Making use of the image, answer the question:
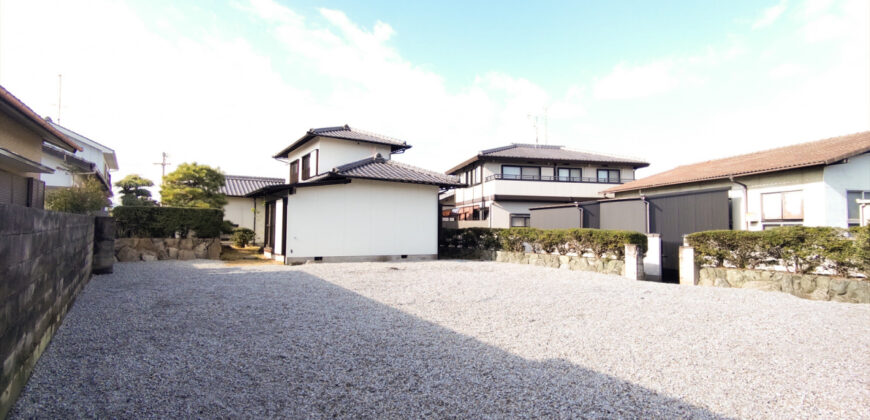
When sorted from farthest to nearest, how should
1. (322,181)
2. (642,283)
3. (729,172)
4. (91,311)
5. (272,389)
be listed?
(729,172) → (322,181) → (642,283) → (91,311) → (272,389)

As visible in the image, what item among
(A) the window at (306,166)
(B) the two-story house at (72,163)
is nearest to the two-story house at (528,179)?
(A) the window at (306,166)

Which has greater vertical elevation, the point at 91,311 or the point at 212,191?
the point at 212,191

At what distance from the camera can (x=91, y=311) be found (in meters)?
4.95

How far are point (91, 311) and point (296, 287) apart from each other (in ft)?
9.46

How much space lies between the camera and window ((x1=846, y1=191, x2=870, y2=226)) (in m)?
10.3

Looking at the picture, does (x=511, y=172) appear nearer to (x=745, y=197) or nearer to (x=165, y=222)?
(x=745, y=197)

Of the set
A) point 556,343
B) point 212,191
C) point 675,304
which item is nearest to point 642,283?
point 675,304

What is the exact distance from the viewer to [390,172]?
12.8 meters

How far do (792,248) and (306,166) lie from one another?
574 inches

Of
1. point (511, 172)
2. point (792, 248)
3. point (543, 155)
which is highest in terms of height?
point (543, 155)

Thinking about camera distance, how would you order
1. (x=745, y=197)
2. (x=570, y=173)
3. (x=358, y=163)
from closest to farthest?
(x=745, y=197), (x=358, y=163), (x=570, y=173)

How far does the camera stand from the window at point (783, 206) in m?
10.8

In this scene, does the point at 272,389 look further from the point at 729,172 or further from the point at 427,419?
the point at 729,172

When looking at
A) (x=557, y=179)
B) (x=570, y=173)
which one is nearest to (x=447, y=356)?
(x=557, y=179)
